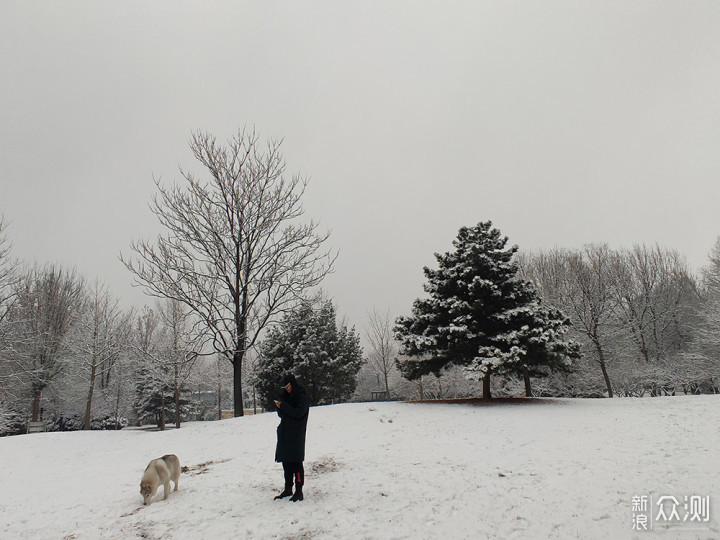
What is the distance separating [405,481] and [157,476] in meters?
3.97

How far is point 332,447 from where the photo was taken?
916 centimetres

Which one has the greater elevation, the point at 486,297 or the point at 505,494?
the point at 486,297

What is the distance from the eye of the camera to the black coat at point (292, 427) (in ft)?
17.5

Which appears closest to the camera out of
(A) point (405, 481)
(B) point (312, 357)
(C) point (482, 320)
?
(A) point (405, 481)

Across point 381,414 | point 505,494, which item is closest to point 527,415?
point 381,414

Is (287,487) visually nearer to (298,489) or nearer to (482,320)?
(298,489)

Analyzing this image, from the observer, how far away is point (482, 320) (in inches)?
621

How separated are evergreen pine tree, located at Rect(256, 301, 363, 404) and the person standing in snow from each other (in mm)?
21265

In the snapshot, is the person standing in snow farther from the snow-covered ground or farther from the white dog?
the white dog

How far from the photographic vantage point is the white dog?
548 centimetres

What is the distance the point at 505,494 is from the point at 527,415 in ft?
25.4

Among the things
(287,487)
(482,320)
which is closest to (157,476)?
(287,487)

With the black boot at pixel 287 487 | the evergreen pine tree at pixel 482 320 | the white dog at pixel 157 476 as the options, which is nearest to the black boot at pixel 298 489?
the black boot at pixel 287 487

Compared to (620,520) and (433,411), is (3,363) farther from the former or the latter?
(620,520)
